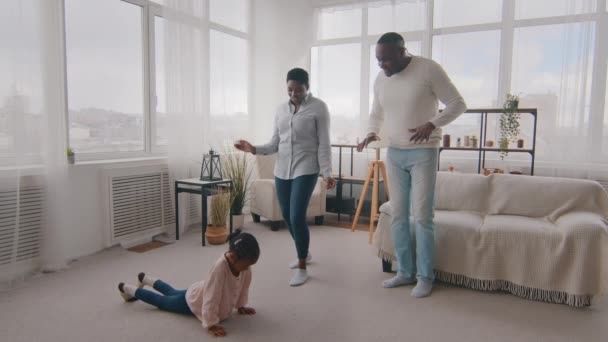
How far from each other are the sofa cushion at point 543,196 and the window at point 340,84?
8.20 ft

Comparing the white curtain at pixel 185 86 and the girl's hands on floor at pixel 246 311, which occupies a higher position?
the white curtain at pixel 185 86

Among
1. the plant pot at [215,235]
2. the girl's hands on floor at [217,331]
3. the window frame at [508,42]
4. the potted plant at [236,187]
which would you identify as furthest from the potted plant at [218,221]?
the window frame at [508,42]

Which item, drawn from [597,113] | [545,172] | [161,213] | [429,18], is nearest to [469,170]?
[545,172]

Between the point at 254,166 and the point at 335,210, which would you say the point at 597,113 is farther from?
the point at 254,166

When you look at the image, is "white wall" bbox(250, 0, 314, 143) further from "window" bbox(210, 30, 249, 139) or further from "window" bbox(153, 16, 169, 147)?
"window" bbox(153, 16, 169, 147)

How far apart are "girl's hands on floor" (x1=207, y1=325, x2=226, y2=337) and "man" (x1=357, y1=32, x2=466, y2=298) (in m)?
1.10

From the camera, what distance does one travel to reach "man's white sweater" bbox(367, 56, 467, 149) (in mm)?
2348

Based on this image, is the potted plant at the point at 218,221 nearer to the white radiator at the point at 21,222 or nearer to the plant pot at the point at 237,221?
the plant pot at the point at 237,221

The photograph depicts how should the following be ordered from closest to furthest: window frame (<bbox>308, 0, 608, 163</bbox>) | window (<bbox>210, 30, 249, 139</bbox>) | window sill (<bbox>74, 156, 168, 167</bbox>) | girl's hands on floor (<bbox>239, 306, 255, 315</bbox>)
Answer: girl's hands on floor (<bbox>239, 306, 255, 315</bbox>) < window sill (<bbox>74, 156, 168, 167</bbox>) < window frame (<bbox>308, 0, 608, 163</bbox>) < window (<bbox>210, 30, 249, 139</bbox>)

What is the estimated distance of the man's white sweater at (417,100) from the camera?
235 cm

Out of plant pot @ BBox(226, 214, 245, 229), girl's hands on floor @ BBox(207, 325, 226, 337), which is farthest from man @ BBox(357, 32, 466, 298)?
plant pot @ BBox(226, 214, 245, 229)

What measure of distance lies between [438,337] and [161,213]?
2662 mm

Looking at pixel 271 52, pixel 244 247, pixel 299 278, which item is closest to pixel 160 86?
pixel 271 52

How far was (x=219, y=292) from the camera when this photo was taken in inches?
77.7
